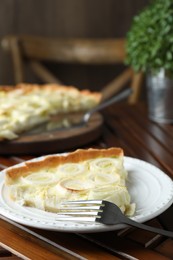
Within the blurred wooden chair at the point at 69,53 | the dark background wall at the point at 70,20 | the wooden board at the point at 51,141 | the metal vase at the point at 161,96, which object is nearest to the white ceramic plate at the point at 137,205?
the wooden board at the point at 51,141

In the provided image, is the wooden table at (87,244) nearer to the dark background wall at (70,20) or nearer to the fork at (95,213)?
the fork at (95,213)

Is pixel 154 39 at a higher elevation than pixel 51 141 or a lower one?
higher

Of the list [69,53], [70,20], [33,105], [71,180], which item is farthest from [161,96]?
[70,20]

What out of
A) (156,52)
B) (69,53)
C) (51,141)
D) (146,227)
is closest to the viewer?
(146,227)

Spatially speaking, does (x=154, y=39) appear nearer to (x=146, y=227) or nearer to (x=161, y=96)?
(x=161, y=96)

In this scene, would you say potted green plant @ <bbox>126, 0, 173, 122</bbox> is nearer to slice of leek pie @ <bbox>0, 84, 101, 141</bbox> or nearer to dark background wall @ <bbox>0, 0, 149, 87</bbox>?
slice of leek pie @ <bbox>0, 84, 101, 141</bbox>

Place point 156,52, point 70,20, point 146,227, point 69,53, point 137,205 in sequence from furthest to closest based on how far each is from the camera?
point 70,20 < point 69,53 < point 156,52 < point 137,205 < point 146,227

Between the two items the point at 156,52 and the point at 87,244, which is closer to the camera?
the point at 87,244

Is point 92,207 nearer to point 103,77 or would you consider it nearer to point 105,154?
point 105,154

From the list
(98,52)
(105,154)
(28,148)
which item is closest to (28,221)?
(105,154)
